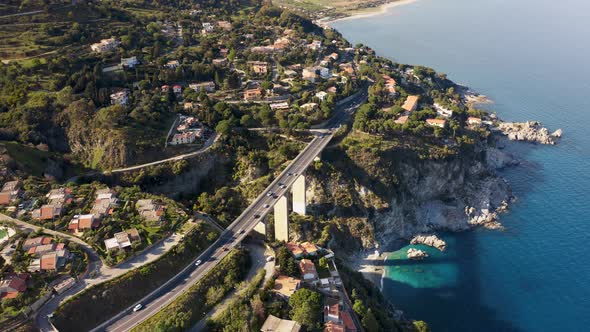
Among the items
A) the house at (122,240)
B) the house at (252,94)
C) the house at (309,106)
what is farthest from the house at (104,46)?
the house at (122,240)

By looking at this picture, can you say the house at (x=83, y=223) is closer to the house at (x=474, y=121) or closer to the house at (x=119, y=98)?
the house at (x=119, y=98)

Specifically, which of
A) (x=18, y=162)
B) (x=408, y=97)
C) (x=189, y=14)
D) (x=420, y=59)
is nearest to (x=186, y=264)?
(x=18, y=162)

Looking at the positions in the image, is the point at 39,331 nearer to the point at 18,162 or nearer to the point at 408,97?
the point at 18,162

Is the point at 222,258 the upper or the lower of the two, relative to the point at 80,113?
lower

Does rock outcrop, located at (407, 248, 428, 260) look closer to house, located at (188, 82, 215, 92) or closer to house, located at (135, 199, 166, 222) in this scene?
house, located at (135, 199, 166, 222)

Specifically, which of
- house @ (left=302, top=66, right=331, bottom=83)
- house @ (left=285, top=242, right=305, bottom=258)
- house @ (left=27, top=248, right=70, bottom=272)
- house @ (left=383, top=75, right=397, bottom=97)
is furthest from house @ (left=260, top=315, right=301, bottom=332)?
house @ (left=383, top=75, right=397, bottom=97)

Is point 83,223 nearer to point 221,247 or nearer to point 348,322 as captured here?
point 221,247
